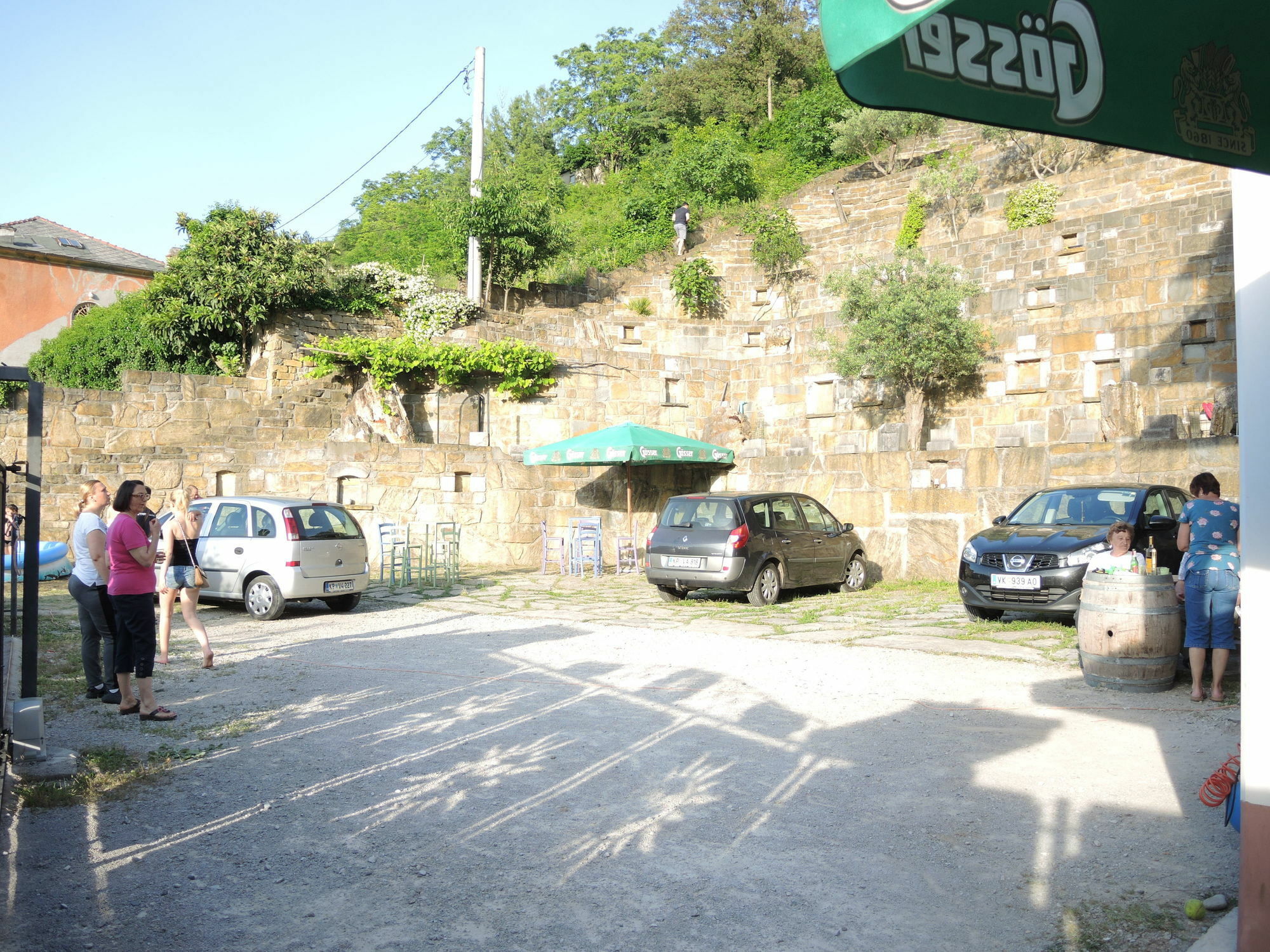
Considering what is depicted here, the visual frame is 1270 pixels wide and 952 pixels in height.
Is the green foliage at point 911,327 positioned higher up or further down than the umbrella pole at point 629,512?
higher up

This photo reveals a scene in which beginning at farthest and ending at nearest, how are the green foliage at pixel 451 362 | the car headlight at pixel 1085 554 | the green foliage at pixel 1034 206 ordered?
the green foliage at pixel 1034 206
the green foliage at pixel 451 362
the car headlight at pixel 1085 554

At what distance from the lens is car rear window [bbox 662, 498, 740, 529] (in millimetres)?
13164

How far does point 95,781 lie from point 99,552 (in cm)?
220

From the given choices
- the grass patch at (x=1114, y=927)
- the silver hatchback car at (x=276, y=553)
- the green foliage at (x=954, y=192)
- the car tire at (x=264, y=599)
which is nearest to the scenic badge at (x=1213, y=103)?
the grass patch at (x=1114, y=927)

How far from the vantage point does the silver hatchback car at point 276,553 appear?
12.4 metres

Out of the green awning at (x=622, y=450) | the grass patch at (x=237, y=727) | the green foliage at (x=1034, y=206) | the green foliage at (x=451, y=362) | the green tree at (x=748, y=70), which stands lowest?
the grass patch at (x=237, y=727)

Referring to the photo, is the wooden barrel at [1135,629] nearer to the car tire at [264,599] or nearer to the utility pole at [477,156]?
the car tire at [264,599]

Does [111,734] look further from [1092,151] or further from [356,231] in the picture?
[356,231]

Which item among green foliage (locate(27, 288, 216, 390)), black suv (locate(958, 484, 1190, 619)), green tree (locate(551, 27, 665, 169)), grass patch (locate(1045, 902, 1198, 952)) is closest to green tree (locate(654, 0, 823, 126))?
green tree (locate(551, 27, 665, 169))

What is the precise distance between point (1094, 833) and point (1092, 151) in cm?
2538

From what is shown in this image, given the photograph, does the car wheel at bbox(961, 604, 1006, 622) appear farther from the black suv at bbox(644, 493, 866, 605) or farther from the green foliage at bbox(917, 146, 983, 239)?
the green foliage at bbox(917, 146, 983, 239)

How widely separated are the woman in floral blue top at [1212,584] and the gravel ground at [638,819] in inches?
14.3

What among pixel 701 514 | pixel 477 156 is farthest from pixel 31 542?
pixel 477 156

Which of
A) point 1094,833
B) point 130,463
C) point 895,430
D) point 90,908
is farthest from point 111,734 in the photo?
point 895,430
